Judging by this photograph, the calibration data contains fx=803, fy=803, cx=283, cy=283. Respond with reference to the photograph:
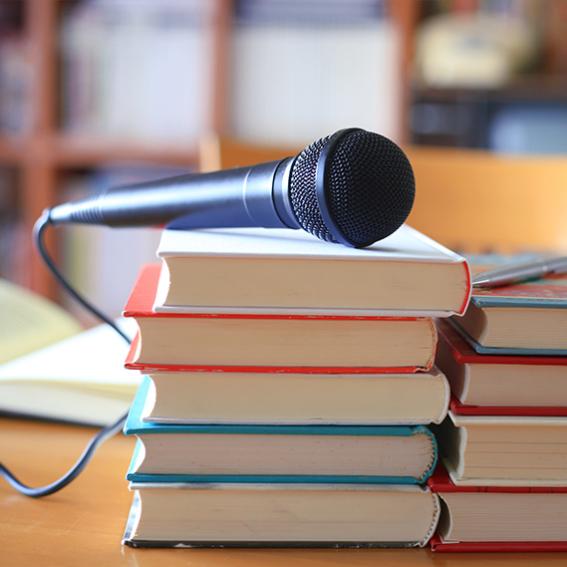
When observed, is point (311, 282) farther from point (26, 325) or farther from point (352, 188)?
point (26, 325)

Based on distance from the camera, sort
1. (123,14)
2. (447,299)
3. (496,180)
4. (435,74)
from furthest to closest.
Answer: (123,14) < (435,74) < (496,180) < (447,299)

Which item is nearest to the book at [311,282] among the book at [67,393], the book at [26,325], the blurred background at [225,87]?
the book at [67,393]

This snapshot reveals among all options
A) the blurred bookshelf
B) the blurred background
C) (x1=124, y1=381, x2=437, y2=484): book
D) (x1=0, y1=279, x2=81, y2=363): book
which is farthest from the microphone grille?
the blurred bookshelf

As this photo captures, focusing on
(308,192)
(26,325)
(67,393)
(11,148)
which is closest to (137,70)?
(11,148)

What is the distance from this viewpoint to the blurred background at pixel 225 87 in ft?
6.17

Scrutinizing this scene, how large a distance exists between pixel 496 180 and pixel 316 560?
0.91 metres

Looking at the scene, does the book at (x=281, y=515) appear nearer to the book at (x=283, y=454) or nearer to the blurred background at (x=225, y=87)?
the book at (x=283, y=454)

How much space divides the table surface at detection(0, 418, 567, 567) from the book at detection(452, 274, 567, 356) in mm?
106

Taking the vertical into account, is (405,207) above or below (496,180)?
above

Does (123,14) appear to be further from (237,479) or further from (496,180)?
(237,479)

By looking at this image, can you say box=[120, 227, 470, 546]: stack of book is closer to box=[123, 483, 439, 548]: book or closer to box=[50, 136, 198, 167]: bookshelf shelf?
box=[123, 483, 439, 548]: book

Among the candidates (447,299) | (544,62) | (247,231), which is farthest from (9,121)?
(447,299)

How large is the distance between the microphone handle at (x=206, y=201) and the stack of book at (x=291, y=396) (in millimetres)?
45

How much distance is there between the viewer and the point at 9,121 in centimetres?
212
